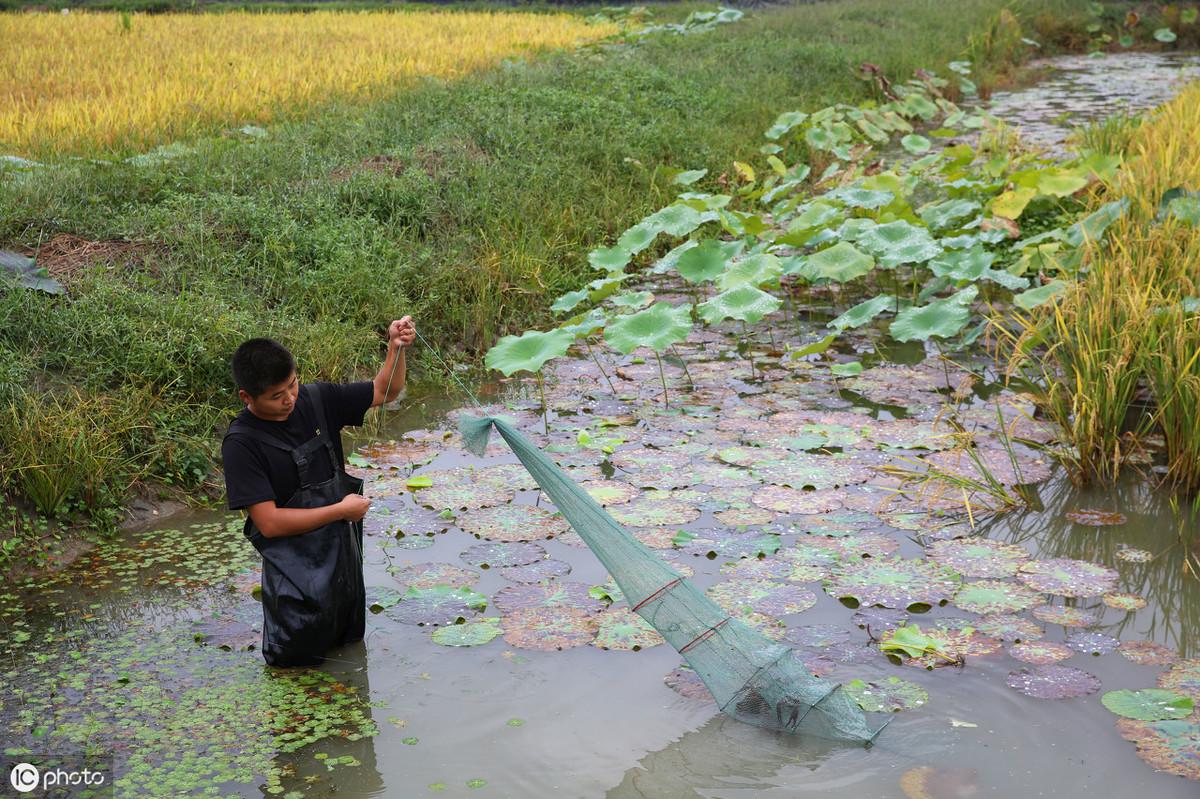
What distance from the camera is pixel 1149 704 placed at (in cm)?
303

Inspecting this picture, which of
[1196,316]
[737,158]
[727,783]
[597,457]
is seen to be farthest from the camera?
[737,158]

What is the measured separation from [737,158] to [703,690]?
7298mm

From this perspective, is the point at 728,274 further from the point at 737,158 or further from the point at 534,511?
the point at 737,158

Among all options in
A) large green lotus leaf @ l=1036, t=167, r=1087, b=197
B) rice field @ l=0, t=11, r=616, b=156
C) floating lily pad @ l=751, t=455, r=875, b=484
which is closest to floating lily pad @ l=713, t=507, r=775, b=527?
floating lily pad @ l=751, t=455, r=875, b=484

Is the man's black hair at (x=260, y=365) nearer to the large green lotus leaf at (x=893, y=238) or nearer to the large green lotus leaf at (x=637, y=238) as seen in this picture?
the large green lotus leaf at (x=637, y=238)

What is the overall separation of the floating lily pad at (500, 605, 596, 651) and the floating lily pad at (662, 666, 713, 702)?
31 centimetres

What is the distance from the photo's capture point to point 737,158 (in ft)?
32.2

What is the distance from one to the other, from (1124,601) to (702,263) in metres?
3.14

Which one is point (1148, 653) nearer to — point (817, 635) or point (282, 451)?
point (817, 635)

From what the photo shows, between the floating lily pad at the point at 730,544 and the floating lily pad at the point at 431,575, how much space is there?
2.59 ft

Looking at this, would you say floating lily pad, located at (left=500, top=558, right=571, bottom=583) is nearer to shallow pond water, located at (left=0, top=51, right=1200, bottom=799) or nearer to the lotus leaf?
shallow pond water, located at (left=0, top=51, right=1200, bottom=799)

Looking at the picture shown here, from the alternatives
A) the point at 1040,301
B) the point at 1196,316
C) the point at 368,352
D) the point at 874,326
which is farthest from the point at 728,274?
the point at 1196,316

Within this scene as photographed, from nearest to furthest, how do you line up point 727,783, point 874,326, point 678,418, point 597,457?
point 727,783 < point 597,457 < point 678,418 < point 874,326
